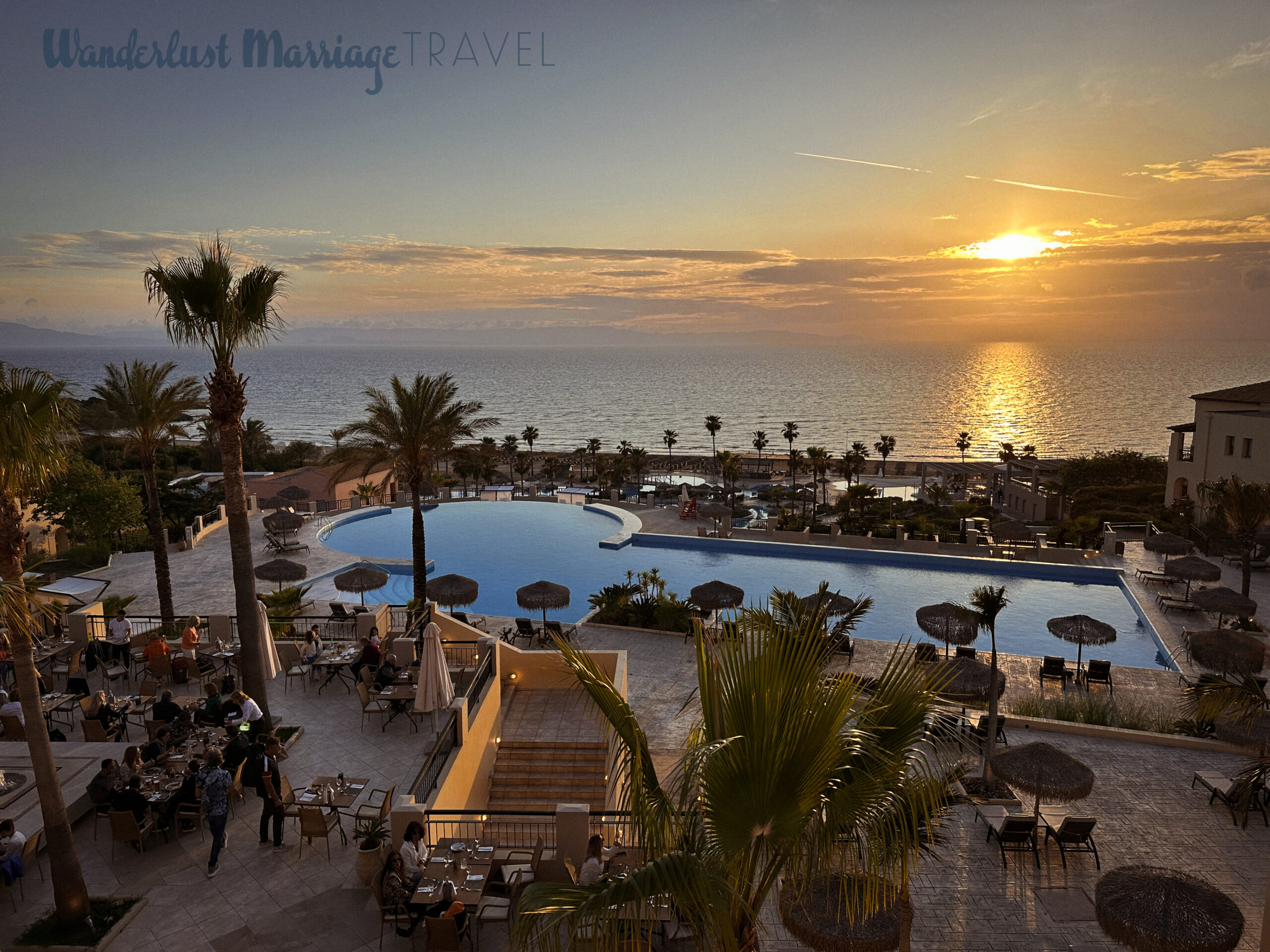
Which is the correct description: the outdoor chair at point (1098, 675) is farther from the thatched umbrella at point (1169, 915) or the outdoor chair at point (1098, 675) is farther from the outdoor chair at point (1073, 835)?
the thatched umbrella at point (1169, 915)

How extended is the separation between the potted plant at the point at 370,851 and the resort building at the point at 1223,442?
1490 inches

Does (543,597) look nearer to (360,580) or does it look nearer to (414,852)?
(360,580)

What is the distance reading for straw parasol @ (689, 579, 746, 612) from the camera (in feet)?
64.8

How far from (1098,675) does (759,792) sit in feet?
55.9

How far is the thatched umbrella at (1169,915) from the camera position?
7.83 metres

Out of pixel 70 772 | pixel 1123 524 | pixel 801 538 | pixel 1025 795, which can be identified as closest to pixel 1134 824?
pixel 1025 795

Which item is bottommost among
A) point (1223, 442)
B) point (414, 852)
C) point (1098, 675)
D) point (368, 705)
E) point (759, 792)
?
point (1098, 675)

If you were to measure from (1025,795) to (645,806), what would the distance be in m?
11.1

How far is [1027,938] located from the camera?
9148 millimetres

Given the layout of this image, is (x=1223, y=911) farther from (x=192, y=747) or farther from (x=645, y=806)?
(x=192, y=747)

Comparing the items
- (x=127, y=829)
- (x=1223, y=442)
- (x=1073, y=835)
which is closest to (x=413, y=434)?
(x=127, y=829)

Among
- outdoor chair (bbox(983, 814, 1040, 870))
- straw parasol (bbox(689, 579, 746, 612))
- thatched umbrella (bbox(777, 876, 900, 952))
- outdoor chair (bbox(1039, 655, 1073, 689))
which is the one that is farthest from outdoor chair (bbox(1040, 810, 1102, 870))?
straw parasol (bbox(689, 579, 746, 612))

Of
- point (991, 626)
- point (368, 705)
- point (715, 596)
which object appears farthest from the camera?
point (715, 596)

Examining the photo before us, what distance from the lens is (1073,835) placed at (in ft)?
35.4
